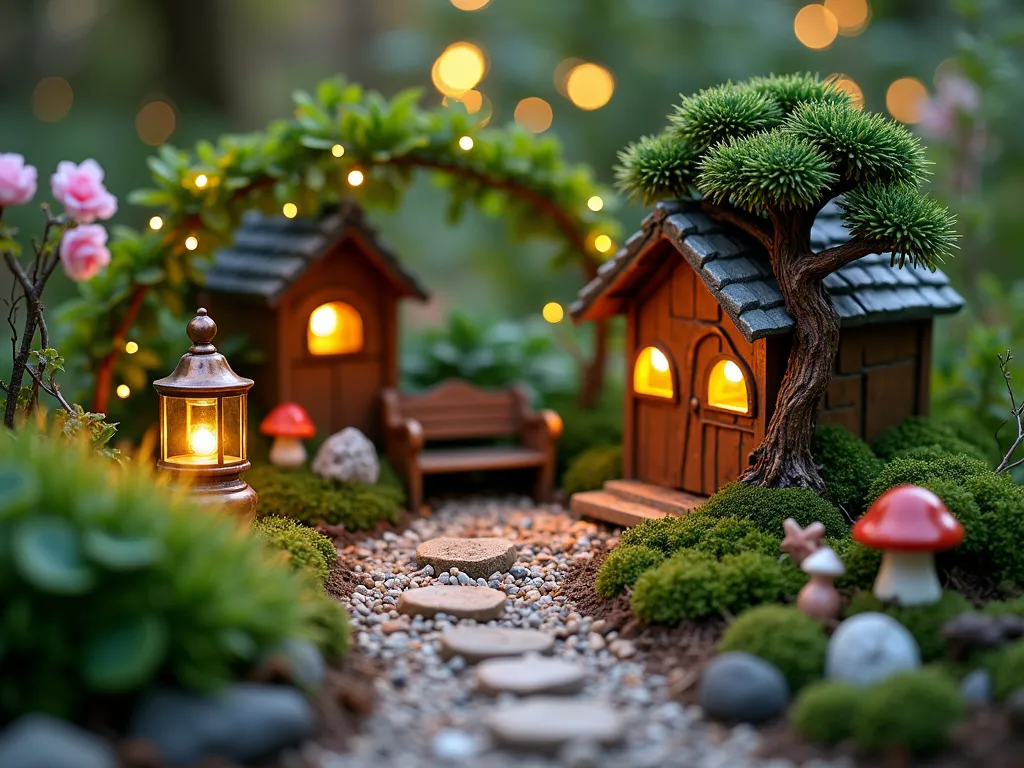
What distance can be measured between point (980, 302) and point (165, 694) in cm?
923

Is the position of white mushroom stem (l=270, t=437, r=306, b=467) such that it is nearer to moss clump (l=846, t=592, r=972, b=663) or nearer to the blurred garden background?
the blurred garden background

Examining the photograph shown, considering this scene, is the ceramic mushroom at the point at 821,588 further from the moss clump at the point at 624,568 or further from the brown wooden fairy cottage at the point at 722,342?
the brown wooden fairy cottage at the point at 722,342

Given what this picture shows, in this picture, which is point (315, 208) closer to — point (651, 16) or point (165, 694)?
point (165, 694)

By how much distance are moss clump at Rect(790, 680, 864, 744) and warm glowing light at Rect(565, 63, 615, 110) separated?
884 centimetres

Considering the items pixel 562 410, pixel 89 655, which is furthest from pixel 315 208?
pixel 89 655

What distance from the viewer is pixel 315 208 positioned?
823cm

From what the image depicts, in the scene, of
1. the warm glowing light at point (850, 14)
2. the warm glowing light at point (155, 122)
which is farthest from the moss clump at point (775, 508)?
the warm glowing light at point (155, 122)

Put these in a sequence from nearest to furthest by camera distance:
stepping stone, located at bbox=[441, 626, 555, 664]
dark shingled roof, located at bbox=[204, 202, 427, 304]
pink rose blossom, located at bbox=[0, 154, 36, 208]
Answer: stepping stone, located at bbox=[441, 626, 555, 664], pink rose blossom, located at bbox=[0, 154, 36, 208], dark shingled roof, located at bbox=[204, 202, 427, 304]

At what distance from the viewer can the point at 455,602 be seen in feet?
20.6

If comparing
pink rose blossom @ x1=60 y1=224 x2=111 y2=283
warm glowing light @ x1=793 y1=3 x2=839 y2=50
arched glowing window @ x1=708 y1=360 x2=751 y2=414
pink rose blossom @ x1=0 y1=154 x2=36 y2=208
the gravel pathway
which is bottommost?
the gravel pathway

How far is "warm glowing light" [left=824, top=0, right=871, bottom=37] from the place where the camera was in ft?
46.3

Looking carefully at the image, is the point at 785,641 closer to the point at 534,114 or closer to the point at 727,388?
the point at 727,388

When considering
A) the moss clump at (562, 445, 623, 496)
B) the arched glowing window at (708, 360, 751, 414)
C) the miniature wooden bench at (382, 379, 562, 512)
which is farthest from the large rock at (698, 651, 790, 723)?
the miniature wooden bench at (382, 379, 562, 512)

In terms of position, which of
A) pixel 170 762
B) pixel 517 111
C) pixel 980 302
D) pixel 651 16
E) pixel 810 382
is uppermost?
pixel 651 16
